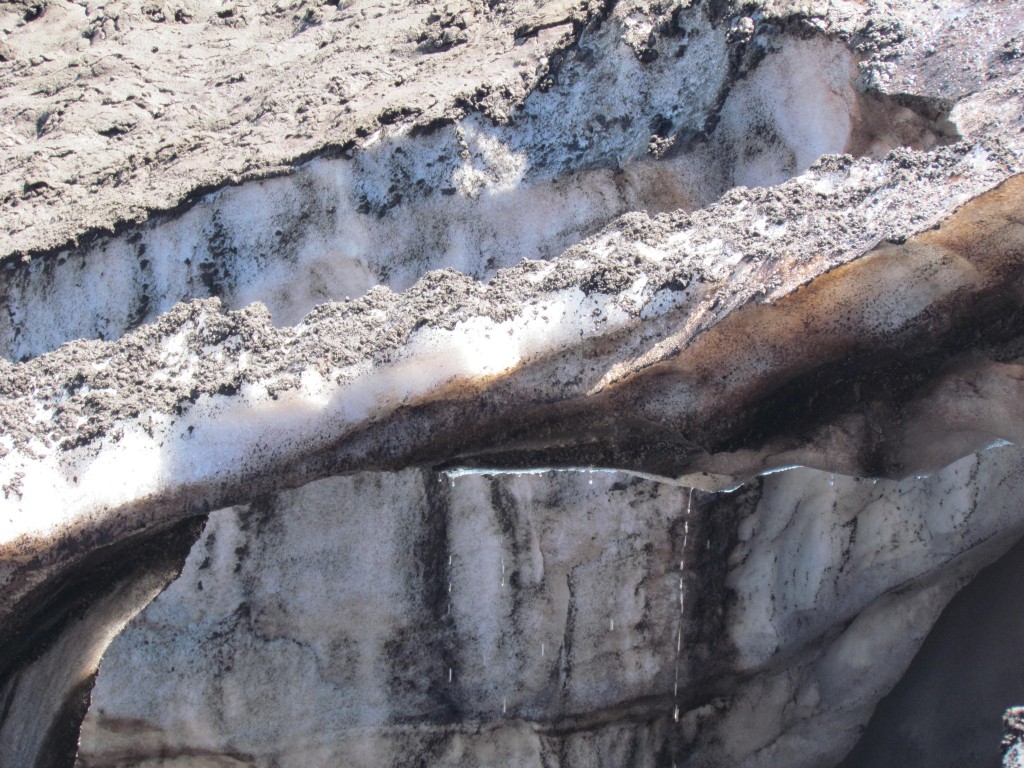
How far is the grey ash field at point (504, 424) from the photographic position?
6.11ft

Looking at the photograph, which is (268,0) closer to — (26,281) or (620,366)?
(26,281)

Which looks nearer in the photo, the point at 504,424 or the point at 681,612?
the point at 504,424

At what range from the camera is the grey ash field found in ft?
6.11

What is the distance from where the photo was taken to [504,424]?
189cm

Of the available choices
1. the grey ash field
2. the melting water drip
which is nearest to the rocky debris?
the grey ash field

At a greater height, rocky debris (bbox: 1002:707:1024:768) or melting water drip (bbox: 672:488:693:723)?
melting water drip (bbox: 672:488:693:723)

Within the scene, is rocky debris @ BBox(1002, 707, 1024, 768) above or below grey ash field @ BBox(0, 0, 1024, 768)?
below

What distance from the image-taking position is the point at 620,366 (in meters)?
1.82

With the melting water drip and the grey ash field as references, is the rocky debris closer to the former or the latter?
the grey ash field

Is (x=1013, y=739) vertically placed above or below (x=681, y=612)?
below

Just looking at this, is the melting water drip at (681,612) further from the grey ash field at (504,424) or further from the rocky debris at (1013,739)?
the rocky debris at (1013,739)

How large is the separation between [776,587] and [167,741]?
1.51m

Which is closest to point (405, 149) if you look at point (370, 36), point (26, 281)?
point (370, 36)

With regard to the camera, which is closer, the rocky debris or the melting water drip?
the rocky debris
